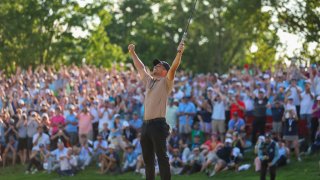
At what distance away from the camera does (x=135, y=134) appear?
27.4 meters

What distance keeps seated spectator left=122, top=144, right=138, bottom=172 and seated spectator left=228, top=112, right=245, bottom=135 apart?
305cm


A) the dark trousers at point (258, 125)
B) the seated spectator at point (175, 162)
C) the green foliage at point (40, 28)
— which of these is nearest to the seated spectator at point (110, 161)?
the seated spectator at point (175, 162)

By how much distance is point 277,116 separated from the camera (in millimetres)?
24766

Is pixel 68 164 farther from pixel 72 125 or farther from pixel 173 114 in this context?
pixel 173 114

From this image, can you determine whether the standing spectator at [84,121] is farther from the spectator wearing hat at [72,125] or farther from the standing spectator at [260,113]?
the standing spectator at [260,113]

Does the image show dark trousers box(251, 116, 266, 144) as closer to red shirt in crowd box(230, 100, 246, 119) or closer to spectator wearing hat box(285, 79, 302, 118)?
red shirt in crowd box(230, 100, 246, 119)

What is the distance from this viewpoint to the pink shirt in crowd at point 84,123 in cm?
2761

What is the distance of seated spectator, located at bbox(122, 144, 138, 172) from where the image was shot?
26.2 m

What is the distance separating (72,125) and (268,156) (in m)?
9.02

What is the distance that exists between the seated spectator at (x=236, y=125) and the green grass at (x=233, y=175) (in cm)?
151

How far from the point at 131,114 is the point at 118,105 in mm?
562

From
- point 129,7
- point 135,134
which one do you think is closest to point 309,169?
point 135,134

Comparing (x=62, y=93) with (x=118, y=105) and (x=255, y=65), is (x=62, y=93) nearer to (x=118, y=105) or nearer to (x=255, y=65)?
(x=118, y=105)

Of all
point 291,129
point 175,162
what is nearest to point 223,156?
point 175,162
